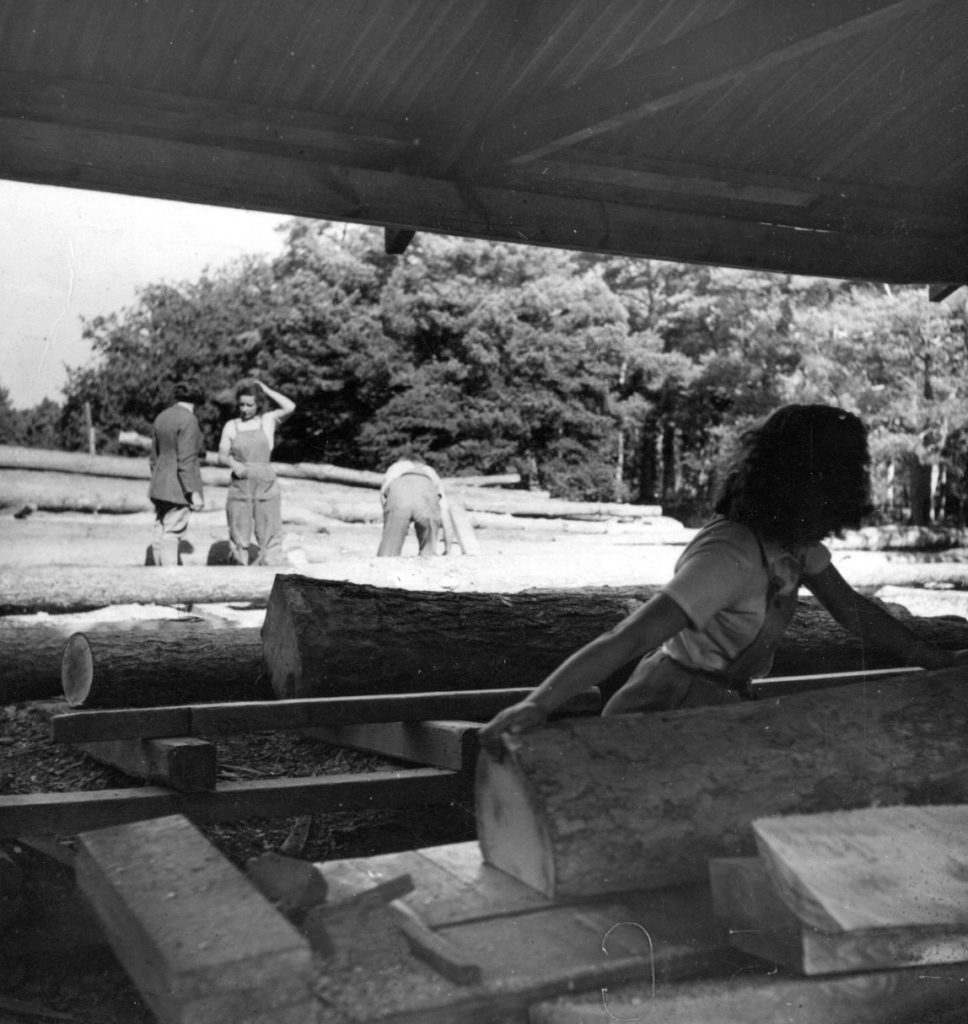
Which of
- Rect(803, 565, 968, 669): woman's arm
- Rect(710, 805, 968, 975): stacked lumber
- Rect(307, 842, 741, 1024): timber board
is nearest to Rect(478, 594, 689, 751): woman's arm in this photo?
Rect(307, 842, 741, 1024): timber board

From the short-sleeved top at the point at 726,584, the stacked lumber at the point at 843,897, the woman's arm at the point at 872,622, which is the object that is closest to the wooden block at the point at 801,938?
the stacked lumber at the point at 843,897

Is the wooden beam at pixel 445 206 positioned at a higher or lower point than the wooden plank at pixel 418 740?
higher

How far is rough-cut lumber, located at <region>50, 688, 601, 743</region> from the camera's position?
3.61 meters

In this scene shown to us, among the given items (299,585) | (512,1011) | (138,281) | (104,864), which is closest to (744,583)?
(512,1011)

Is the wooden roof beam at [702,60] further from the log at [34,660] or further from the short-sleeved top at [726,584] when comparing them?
the log at [34,660]

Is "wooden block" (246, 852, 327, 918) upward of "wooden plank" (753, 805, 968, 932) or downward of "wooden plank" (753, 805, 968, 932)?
downward

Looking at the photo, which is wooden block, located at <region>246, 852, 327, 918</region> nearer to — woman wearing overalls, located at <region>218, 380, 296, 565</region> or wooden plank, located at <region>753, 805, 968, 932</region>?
wooden plank, located at <region>753, 805, 968, 932</region>

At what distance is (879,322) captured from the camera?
19781 millimetres

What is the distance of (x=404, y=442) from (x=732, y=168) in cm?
2053

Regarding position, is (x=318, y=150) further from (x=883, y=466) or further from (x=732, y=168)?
(x=883, y=466)

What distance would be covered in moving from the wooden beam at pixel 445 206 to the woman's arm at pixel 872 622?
2.52 meters

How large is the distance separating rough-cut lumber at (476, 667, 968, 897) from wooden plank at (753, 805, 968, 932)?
0.20 metres

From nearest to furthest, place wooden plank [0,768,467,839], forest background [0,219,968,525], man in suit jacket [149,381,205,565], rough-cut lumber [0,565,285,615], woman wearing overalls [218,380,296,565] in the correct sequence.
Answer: wooden plank [0,768,467,839]
rough-cut lumber [0,565,285,615]
man in suit jacket [149,381,205,565]
woman wearing overalls [218,380,296,565]
forest background [0,219,968,525]

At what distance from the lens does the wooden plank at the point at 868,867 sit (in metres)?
2.22
